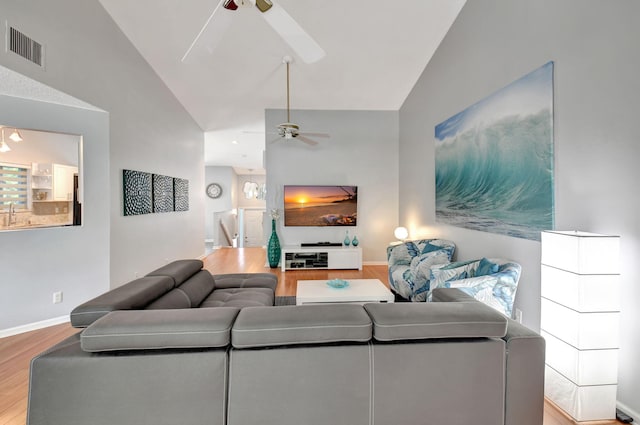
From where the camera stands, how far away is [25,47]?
2182 mm

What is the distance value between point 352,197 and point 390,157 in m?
1.12

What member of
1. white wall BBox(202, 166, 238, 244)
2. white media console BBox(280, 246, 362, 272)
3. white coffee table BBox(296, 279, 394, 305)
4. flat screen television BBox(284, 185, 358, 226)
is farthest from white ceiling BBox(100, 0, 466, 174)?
white wall BBox(202, 166, 238, 244)

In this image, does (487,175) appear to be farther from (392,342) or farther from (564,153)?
(392,342)

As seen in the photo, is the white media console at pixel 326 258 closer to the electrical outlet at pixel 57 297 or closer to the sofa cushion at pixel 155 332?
the electrical outlet at pixel 57 297

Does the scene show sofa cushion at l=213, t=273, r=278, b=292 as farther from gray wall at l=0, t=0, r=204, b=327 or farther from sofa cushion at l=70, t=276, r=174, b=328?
gray wall at l=0, t=0, r=204, b=327

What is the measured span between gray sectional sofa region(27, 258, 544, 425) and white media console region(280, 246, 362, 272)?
406 centimetres

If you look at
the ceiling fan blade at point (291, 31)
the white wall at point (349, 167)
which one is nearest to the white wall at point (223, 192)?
the white wall at point (349, 167)

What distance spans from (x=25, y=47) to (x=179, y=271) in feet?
6.69

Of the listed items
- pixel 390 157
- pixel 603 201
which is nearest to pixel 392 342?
pixel 603 201

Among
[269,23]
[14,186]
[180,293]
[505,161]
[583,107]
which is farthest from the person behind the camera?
[14,186]

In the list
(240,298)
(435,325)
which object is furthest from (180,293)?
(435,325)

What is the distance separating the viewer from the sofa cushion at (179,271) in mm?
2197

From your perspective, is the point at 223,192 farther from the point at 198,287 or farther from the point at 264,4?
the point at 264,4

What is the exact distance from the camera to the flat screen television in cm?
555
